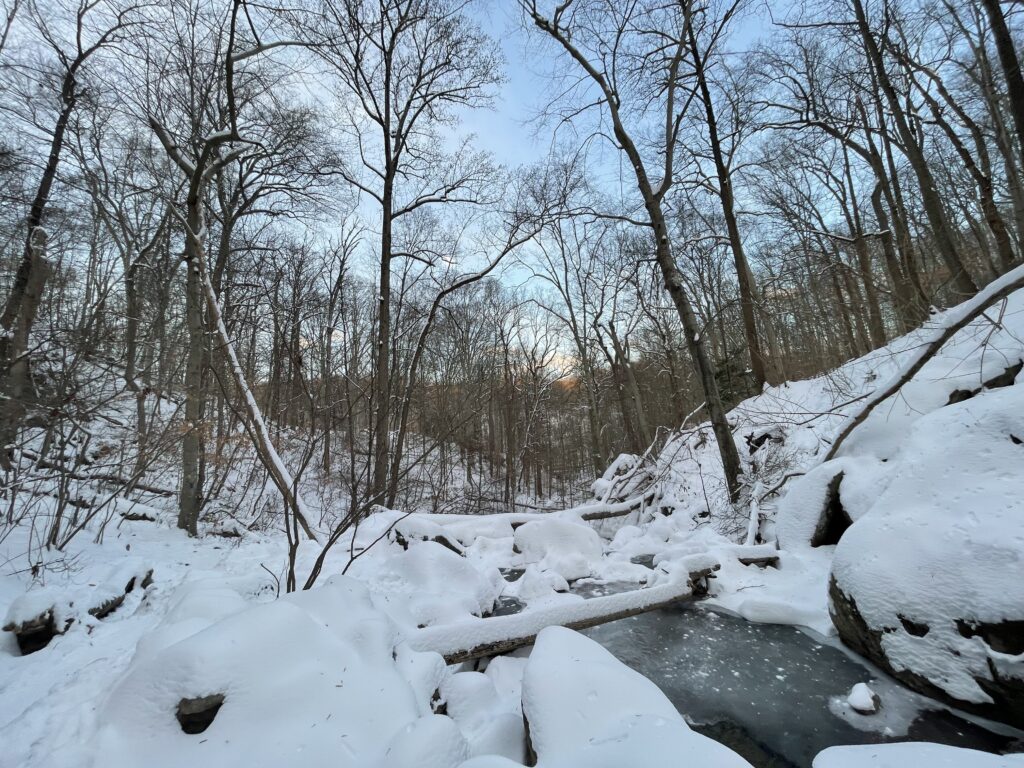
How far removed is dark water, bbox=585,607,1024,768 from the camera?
2.33 meters

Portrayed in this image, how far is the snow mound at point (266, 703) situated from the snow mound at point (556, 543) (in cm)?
418

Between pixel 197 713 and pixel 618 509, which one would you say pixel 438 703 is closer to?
pixel 197 713

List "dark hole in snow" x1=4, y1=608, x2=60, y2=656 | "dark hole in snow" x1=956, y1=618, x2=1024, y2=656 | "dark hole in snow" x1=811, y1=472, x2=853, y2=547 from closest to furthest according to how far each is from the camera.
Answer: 1. "dark hole in snow" x1=956, y1=618, x2=1024, y2=656
2. "dark hole in snow" x1=4, y1=608, x2=60, y2=656
3. "dark hole in snow" x1=811, y1=472, x2=853, y2=547

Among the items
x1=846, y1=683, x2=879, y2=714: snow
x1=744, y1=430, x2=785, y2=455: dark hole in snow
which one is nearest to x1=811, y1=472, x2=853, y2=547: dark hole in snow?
x1=846, y1=683, x2=879, y2=714: snow

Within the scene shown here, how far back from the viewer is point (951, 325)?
12.6ft

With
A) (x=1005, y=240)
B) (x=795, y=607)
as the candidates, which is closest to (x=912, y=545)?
(x=795, y=607)

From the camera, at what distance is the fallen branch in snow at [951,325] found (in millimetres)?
3418

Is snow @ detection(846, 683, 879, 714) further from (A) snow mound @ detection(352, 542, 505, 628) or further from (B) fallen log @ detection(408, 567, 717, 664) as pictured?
(A) snow mound @ detection(352, 542, 505, 628)

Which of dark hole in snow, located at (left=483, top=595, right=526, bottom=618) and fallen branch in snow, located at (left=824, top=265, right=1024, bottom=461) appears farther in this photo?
dark hole in snow, located at (left=483, top=595, right=526, bottom=618)

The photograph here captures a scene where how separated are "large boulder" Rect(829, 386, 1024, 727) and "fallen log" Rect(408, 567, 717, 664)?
148 centimetres

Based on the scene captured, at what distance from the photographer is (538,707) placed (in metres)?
2.01

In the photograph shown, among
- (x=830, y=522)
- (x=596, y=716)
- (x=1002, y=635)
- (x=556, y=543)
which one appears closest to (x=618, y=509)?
(x=556, y=543)

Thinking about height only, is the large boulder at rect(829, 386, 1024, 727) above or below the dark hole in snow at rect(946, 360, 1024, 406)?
below

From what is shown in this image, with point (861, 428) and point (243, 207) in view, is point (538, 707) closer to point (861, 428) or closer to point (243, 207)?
point (861, 428)
